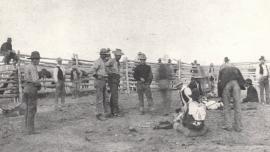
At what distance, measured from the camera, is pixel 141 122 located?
1035cm

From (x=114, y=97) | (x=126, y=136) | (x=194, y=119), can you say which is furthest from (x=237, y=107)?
(x=114, y=97)

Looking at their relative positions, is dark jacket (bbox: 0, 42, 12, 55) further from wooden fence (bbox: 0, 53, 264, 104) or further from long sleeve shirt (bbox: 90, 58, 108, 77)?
long sleeve shirt (bbox: 90, 58, 108, 77)

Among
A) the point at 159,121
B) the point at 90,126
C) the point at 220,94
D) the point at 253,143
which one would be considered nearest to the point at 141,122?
the point at 159,121

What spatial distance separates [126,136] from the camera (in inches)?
355

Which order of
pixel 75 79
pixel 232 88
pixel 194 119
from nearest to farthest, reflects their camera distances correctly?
pixel 194 119, pixel 232 88, pixel 75 79

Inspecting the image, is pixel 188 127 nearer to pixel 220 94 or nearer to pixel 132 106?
pixel 220 94

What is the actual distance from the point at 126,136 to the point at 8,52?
9.29 meters

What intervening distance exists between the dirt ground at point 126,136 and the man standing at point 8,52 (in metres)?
5.49

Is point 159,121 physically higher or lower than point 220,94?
lower

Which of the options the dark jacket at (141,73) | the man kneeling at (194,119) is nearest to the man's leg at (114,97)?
the dark jacket at (141,73)

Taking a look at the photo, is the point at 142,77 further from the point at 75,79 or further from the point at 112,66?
the point at 75,79

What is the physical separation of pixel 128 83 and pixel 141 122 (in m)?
9.01

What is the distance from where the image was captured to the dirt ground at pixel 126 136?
7908mm

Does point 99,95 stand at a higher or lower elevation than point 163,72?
lower
